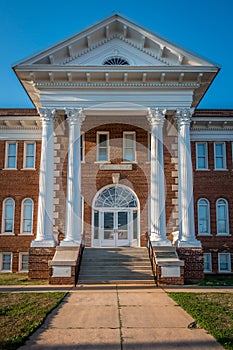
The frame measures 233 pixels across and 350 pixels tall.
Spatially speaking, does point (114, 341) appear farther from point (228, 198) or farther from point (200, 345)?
point (228, 198)

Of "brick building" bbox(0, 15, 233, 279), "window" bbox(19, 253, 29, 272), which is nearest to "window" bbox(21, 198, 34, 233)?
"brick building" bbox(0, 15, 233, 279)

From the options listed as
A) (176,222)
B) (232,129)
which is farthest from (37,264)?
(232,129)

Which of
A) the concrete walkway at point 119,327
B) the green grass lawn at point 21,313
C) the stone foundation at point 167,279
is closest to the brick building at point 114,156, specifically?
the stone foundation at point 167,279

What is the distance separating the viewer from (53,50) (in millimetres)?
17719

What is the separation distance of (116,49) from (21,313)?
13.0 m

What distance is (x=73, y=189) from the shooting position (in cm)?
1712

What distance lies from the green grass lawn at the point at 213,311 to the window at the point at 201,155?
10558mm

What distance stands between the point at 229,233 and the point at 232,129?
18.1 feet

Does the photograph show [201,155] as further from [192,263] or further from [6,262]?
[6,262]

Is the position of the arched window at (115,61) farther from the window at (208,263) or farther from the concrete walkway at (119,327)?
the concrete walkway at (119,327)

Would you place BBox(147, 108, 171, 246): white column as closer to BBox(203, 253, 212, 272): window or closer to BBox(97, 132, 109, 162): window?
BBox(97, 132, 109, 162): window

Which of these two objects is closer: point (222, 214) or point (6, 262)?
point (6, 262)

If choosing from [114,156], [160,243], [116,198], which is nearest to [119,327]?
[160,243]

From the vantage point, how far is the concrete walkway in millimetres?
6754
